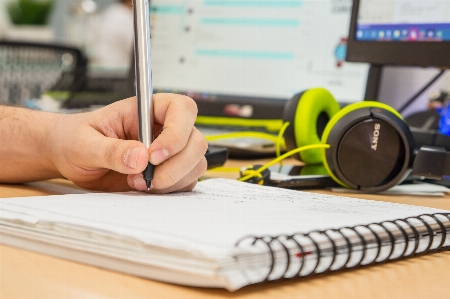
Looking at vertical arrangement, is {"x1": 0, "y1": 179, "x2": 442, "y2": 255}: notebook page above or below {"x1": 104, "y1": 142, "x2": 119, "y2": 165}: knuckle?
below

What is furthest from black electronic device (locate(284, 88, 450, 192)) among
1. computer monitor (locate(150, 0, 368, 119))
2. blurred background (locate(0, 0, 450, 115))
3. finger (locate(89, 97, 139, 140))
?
blurred background (locate(0, 0, 450, 115))

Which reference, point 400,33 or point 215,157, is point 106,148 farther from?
point 400,33

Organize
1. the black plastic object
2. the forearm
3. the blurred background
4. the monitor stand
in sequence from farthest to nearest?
the blurred background
the monitor stand
the black plastic object
the forearm

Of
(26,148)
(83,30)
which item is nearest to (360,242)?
(26,148)

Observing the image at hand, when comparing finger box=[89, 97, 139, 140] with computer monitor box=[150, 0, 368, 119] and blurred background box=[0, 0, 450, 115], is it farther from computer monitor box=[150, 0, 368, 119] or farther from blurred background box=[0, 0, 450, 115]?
blurred background box=[0, 0, 450, 115]

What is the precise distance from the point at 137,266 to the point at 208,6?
37.5 inches

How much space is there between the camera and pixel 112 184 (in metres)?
0.64

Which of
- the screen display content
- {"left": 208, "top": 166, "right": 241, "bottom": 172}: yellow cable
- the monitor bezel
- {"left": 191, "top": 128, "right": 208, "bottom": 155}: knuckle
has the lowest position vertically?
{"left": 208, "top": 166, "right": 241, "bottom": 172}: yellow cable

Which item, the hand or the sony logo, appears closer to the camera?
the hand

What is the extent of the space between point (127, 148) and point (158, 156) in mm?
28

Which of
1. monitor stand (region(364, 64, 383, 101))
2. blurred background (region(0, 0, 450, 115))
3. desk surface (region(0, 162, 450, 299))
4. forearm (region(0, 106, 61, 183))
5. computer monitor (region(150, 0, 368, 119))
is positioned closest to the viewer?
desk surface (region(0, 162, 450, 299))

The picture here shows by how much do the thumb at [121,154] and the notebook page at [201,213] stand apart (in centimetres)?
3

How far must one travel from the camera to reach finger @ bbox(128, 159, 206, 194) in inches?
22.8

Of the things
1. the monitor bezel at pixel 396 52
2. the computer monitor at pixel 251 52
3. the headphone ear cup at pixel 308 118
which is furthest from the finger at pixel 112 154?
the computer monitor at pixel 251 52
